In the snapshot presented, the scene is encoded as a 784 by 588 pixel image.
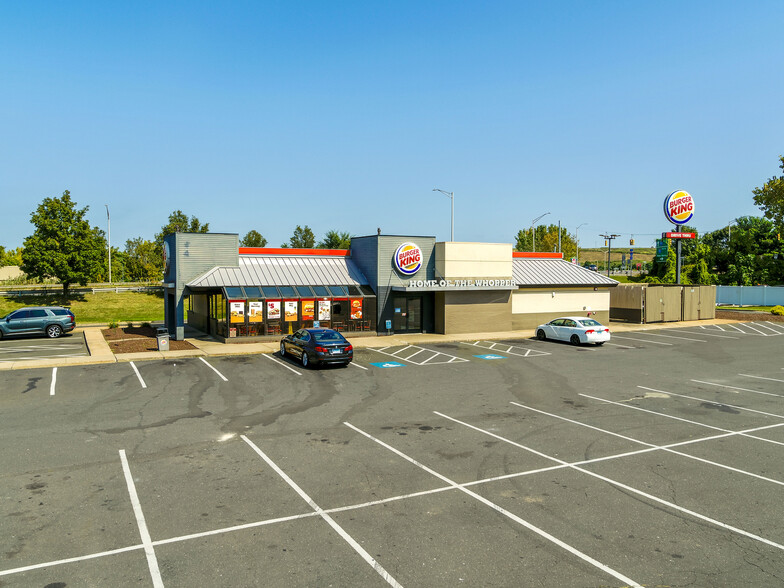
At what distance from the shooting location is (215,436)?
43.1 ft

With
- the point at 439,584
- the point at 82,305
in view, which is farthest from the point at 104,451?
the point at 82,305

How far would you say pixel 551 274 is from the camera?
41.2m

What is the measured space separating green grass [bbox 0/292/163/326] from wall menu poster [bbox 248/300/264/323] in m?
20.1

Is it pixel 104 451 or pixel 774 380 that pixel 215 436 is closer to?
pixel 104 451

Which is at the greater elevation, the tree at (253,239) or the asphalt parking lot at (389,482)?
the tree at (253,239)

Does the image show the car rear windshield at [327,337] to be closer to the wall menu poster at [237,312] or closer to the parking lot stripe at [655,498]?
the wall menu poster at [237,312]

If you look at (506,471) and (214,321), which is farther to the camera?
(214,321)

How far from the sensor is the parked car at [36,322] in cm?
3158

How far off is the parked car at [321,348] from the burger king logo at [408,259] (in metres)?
11.4

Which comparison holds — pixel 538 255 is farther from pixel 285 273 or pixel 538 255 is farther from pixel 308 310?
pixel 285 273

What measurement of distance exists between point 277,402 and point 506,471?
27.3 ft

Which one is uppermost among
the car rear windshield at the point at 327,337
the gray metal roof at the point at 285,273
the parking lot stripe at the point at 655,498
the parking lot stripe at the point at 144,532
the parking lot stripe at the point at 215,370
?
the gray metal roof at the point at 285,273

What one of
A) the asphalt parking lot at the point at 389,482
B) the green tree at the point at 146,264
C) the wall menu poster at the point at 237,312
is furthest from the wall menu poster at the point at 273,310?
the green tree at the point at 146,264

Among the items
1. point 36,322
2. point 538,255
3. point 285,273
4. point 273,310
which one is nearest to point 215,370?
point 273,310
